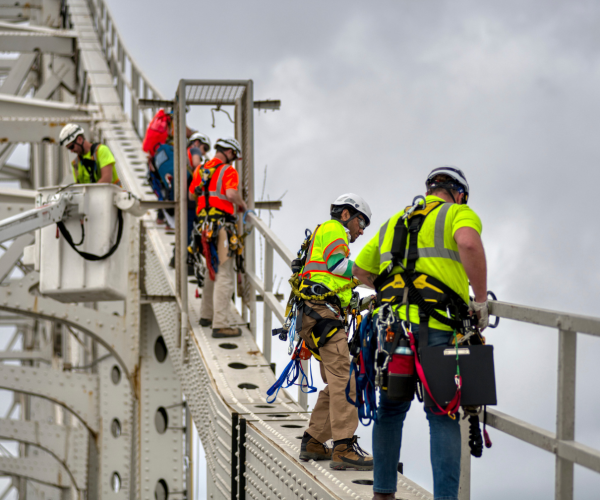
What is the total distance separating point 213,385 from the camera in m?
7.04

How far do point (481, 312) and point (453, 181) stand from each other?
67 centimetres

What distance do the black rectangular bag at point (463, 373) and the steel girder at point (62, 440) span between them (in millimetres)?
13154

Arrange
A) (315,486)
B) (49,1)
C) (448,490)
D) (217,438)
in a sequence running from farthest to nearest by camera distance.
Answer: (49,1) < (217,438) < (315,486) < (448,490)

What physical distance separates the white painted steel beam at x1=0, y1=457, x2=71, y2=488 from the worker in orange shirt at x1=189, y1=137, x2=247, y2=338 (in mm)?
11446

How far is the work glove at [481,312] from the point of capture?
367cm

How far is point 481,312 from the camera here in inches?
145

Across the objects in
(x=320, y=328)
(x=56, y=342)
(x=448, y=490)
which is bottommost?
(x=56, y=342)

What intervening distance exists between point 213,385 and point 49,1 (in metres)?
17.3

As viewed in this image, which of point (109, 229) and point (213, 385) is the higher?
point (109, 229)

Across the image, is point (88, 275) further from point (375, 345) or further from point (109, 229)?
point (375, 345)

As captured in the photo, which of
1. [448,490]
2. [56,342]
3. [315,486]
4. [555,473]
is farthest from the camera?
[56,342]

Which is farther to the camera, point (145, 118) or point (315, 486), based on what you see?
point (145, 118)

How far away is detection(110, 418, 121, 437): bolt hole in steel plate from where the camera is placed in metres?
12.5

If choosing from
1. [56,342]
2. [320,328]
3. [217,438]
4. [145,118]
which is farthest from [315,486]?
[56,342]
